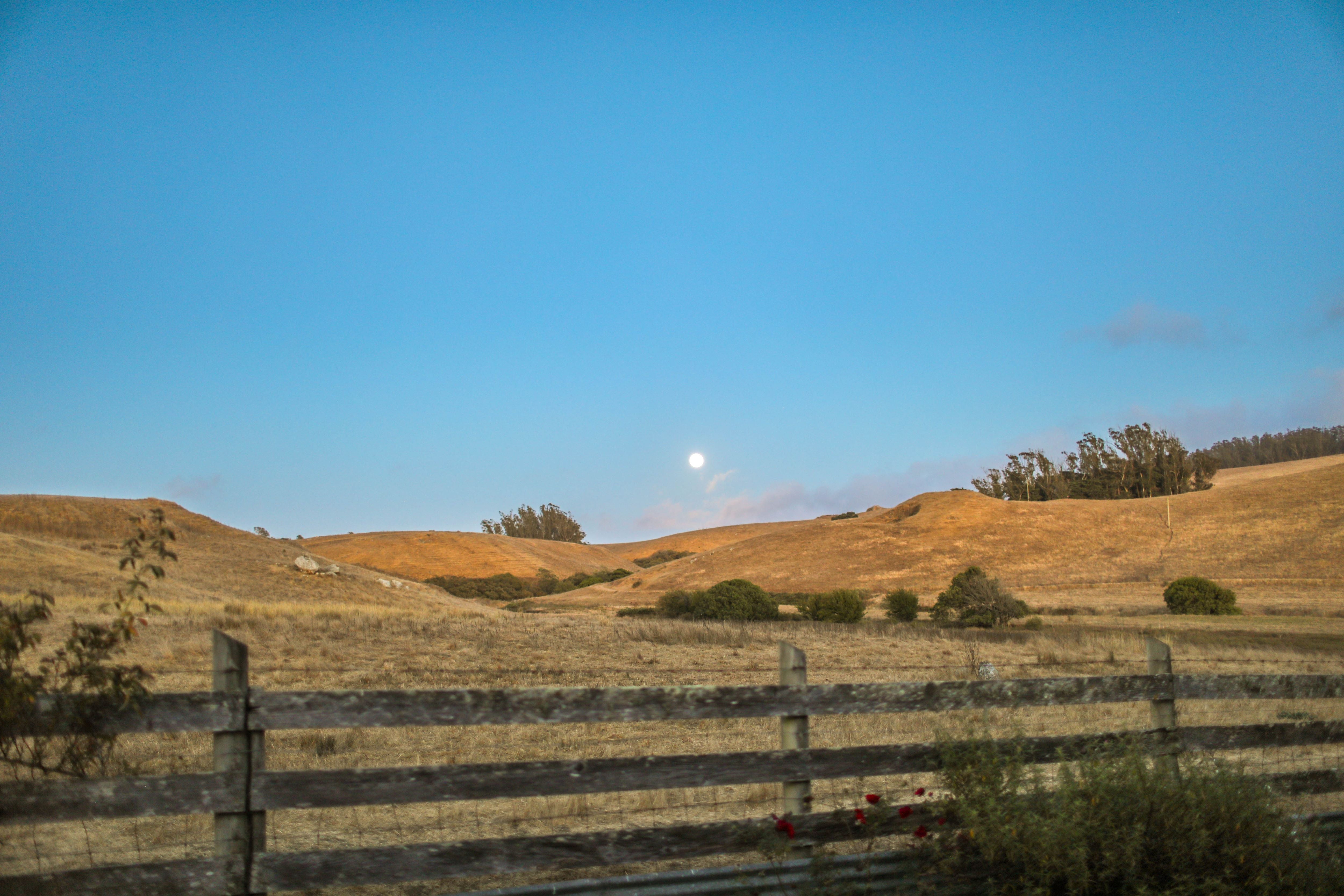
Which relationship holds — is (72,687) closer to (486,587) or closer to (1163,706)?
(1163,706)

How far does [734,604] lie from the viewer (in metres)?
39.6

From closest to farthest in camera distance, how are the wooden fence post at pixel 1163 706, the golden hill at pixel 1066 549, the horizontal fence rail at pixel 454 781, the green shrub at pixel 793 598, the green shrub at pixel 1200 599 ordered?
the horizontal fence rail at pixel 454 781, the wooden fence post at pixel 1163 706, the green shrub at pixel 1200 599, the green shrub at pixel 793 598, the golden hill at pixel 1066 549

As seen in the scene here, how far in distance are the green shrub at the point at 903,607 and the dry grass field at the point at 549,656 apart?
6734 mm

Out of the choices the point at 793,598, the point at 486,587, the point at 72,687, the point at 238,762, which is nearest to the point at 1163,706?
the point at 238,762

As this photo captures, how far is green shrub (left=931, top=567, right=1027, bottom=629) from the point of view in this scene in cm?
3616

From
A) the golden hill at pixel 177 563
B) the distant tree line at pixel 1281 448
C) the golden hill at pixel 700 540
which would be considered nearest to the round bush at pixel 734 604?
the golden hill at pixel 177 563

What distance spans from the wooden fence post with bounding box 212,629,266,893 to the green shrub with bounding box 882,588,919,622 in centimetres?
3853

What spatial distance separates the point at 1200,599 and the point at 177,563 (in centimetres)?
4336

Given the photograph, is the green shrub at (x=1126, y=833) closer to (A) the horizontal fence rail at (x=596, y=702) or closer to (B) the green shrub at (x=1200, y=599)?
(A) the horizontal fence rail at (x=596, y=702)

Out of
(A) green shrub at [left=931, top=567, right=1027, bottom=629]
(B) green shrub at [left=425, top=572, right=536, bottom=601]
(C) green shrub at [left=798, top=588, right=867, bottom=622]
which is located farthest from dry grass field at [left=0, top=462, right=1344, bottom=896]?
(B) green shrub at [left=425, top=572, right=536, bottom=601]

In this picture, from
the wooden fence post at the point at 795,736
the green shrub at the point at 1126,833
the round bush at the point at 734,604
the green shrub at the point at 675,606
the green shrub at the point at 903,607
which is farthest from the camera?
the green shrub at the point at 675,606

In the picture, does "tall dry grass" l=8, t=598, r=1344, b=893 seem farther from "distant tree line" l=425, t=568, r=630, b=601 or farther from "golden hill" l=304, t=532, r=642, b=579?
"golden hill" l=304, t=532, r=642, b=579

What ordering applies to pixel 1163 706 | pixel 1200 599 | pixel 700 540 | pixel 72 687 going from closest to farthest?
pixel 72 687
pixel 1163 706
pixel 1200 599
pixel 700 540

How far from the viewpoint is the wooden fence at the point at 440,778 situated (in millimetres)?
3955
